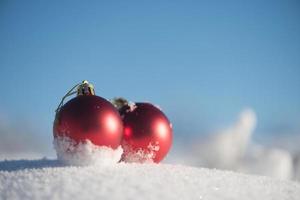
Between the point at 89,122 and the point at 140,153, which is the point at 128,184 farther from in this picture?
the point at 140,153

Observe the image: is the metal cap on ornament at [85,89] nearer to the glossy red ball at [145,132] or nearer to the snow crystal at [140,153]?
the glossy red ball at [145,132]

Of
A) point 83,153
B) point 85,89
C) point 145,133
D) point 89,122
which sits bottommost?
point 83,153

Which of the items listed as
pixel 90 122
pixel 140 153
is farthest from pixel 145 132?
pixel 90 122

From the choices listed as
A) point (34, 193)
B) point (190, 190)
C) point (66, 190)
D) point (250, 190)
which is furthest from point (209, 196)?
point (34, 193)

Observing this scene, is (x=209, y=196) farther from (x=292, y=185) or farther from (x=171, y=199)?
(x=292, y=185)

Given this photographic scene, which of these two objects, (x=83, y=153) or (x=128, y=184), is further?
(x=83, y=153)

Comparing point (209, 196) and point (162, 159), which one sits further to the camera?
point (162, 159)

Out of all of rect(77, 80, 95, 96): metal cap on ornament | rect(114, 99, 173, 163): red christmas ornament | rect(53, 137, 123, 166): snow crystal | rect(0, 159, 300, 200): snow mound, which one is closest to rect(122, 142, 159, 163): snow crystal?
rect(114, 99, 173, 163): red christmas ornament

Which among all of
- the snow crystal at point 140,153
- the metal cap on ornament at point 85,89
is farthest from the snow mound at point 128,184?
the metal cap on ornament at point 85,89
